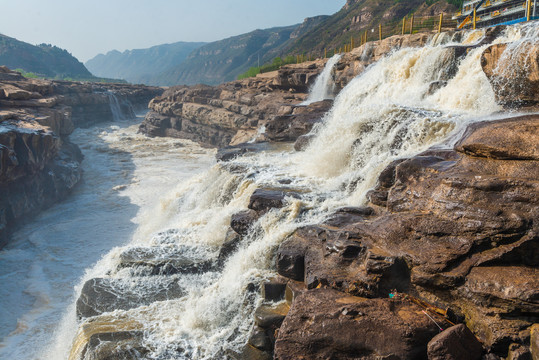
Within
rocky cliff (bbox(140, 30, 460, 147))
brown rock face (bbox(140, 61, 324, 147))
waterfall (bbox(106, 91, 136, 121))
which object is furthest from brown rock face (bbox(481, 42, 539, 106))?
waterfall (bbox(106, 91, 136, 121))

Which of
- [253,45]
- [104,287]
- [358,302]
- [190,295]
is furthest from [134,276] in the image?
[253,45]

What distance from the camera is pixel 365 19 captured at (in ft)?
221

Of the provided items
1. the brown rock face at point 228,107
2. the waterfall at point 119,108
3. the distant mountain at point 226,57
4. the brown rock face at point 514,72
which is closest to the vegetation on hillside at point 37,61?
the waterfall at point 119,108

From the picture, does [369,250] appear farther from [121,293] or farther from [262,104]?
[262,104]

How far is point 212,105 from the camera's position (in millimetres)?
30750

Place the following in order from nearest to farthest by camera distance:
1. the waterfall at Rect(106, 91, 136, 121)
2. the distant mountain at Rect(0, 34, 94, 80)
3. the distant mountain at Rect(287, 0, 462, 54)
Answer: the waterfall at Rect(106, 91, 136, 121)
the distant mountain at Rect(287, 0, 462, 54)
the distant mountain at Rect(0, 34, 94, 80)

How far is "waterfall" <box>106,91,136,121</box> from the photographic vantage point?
46.1m

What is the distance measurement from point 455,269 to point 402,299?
81 cm

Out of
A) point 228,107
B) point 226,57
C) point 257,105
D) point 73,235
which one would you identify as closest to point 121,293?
point 73,235

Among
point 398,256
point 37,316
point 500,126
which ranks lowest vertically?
point 37,316

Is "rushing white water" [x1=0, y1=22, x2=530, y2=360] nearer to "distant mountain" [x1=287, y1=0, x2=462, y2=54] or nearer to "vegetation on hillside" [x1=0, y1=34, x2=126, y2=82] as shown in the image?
"distant mountain" [x1=287, y1=0, x2=462, y2=54]

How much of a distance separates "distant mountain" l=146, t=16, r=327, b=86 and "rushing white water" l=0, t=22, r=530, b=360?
138806mm

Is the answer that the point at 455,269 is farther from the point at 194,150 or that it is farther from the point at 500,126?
the point at 194,150

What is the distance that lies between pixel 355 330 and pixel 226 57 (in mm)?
175075
